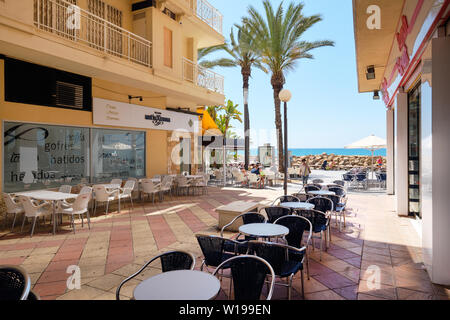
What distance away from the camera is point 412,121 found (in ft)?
24.5

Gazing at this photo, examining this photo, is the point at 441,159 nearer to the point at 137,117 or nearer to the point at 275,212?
the point at 275,212

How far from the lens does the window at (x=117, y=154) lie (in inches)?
381

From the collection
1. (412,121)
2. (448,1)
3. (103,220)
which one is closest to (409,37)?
(448,1)

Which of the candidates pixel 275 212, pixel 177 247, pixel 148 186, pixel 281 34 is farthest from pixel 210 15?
pixel 177 247

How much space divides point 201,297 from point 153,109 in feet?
34.3

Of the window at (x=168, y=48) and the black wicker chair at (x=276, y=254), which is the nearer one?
the black wicker chair at (x=276, y=254)

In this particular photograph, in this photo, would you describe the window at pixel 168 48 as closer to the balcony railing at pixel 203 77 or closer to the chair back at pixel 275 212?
the balcony railing at pixel 203 77

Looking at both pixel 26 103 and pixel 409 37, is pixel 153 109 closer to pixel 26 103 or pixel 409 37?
pixel 26 103

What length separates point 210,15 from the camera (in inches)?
535

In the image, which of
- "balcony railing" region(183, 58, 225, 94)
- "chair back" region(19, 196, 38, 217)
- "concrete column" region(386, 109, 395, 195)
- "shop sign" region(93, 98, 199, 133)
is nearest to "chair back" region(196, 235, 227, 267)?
"chair back" region(19, 196, 38, 217)

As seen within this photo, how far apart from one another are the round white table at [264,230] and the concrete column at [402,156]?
5.27 meters

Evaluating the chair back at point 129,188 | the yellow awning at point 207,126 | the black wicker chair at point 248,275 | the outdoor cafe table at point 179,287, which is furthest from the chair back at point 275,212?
the yellow awning at point 207,126

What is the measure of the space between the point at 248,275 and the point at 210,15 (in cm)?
1358

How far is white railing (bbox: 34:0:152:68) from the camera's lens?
7560 millimetres
